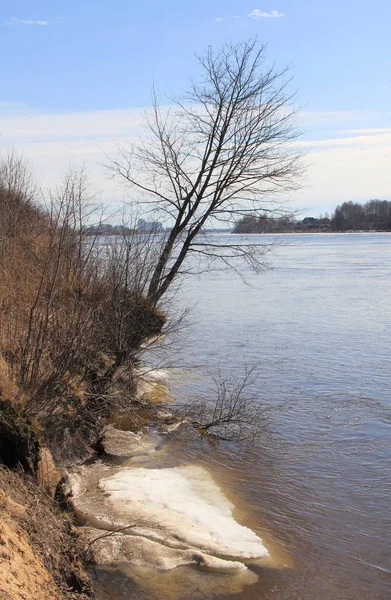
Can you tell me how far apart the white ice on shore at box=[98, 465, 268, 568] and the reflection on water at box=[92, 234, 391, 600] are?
274mm

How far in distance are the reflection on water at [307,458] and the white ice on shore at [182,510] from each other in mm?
274

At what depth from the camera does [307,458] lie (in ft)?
34.7

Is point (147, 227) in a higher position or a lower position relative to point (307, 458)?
higher

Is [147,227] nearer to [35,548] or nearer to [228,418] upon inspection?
[228,418]

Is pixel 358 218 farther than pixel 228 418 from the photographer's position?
Yes

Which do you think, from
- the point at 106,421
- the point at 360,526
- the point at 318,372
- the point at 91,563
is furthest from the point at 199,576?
the point at 318,372

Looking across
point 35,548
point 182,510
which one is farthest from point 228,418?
point 35,548

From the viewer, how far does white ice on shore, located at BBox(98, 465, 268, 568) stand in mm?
7422

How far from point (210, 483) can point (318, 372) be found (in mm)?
7218

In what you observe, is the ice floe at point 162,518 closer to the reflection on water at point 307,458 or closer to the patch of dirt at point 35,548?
the reflection on water at point 307,458

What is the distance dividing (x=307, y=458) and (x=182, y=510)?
311 cm

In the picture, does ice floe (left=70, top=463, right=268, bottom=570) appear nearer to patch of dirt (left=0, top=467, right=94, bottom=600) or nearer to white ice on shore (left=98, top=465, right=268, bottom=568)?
white ice on shore (left=98, top=465, right=268, bottom=568)

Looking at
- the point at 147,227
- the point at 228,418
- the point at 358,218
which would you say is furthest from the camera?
the point at 358,218

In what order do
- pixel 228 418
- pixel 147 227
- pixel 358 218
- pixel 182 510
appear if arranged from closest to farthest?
pixel 182 510 → pixel 228 418 → pixel 147 227 → pixel 358 218
